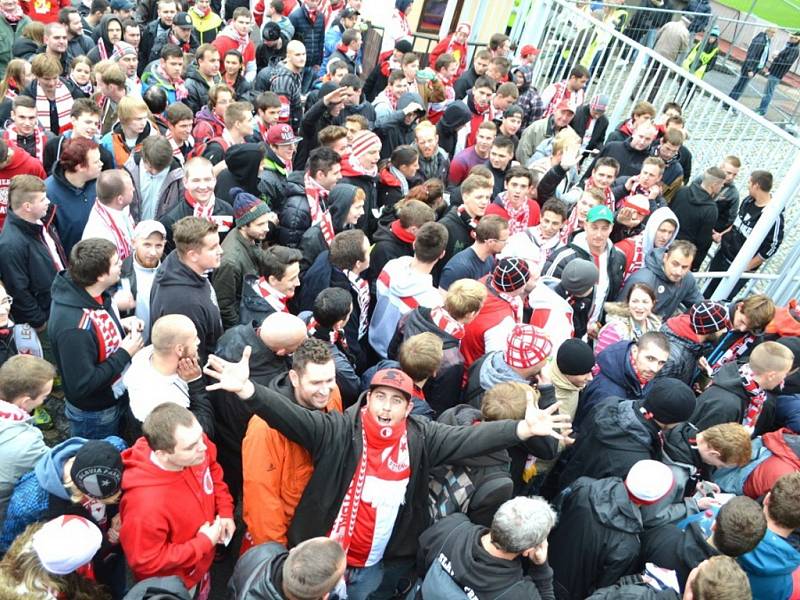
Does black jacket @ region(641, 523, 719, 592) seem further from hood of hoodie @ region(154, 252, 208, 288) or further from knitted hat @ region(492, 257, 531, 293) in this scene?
hood of hoodie @ region(154, 252, 208, 288)

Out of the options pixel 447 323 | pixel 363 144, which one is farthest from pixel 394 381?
pixel 363 144

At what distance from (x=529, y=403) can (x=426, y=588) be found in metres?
1.02

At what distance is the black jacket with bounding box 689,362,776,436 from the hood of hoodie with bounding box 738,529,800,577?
1095 mm

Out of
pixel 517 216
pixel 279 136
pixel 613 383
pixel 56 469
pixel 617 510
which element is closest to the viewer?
pixel 56 469

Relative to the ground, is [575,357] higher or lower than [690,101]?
lower

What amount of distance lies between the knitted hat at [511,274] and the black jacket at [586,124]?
448 cm

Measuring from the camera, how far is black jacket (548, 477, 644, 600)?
328cm

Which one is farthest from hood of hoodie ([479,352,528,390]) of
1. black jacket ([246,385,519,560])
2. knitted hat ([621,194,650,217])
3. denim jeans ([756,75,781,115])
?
denim jeans ([756,75,781,115])

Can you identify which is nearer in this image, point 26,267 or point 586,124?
point 26,267

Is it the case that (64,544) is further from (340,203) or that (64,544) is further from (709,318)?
(709,318)

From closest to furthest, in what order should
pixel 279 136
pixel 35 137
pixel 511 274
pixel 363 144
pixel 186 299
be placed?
pixel 186 299 → pixel 511 274 → pixel 35 137 → pixel 279 136 → pixel 363 144

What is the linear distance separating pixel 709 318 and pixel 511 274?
5.26 feet

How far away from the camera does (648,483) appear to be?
3.22m

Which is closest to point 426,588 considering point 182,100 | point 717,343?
point 717,343
